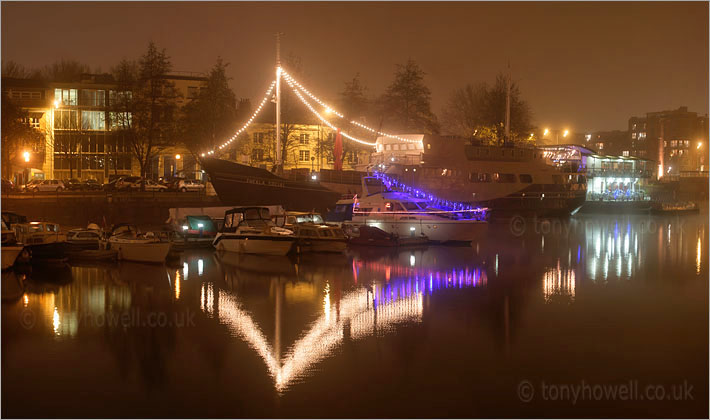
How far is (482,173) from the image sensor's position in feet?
163

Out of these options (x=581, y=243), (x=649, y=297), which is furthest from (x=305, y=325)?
(x=581, y=243)

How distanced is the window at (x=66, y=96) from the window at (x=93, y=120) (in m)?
1.51

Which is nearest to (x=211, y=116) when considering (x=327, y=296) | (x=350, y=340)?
(x=327, y=296)

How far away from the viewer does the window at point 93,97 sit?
213ft

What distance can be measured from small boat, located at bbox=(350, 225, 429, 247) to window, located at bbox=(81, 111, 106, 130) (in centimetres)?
4033

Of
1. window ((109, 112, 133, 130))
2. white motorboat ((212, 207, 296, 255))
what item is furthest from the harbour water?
window ((109, 112, 133, 130))

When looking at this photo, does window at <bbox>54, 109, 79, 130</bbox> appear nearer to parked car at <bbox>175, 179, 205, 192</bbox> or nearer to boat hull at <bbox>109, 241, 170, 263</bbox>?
parked car at <bbox>175, 179, 205, 192</bbox>

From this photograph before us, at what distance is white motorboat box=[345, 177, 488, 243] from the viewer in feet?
116

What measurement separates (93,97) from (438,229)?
147 ft

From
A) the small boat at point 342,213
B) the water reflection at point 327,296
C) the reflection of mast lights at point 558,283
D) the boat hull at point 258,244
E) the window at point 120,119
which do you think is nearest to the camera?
the water reflection at point 327,296

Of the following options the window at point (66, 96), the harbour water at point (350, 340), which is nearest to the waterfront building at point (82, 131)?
the window at point (66, 96)

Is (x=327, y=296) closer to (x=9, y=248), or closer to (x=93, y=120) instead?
(x=9, y=248)

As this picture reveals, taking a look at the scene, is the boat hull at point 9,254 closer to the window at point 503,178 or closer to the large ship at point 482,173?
the large ship at point 482,173

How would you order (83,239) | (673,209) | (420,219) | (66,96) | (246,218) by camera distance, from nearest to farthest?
1. (83,239)
2. (246,218)
3. (420,219)
4. (66,96)
5. (673,209)
